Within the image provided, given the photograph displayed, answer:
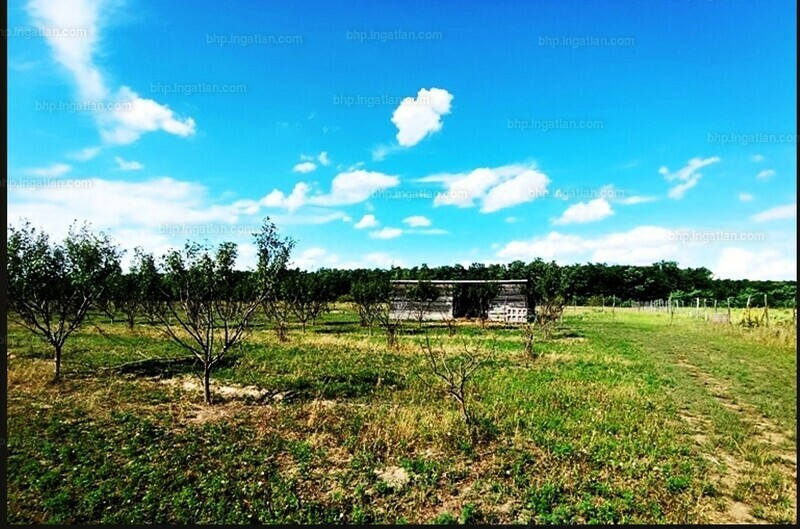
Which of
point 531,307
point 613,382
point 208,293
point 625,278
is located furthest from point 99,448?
point 625,278

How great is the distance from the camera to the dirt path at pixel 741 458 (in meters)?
6.38

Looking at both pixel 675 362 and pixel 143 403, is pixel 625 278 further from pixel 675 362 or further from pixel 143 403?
pixel 143 403

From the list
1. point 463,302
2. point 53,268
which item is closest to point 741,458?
point 53,268

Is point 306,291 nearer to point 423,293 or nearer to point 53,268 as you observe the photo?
point 423,293

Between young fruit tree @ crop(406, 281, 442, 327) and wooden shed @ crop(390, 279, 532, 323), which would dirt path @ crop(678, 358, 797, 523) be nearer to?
young fruit tree @ crop(406, 281, 442, 327)

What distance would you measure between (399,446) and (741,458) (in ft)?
20.5

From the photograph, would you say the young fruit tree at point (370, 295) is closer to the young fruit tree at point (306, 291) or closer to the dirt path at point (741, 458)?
the young fruit tree at point (306, 291)


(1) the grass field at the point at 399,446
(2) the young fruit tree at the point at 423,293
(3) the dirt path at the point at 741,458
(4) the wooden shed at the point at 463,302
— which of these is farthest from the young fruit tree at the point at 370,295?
(3) the dirt path at the point at 741,458

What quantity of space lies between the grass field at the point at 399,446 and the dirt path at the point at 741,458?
4cm

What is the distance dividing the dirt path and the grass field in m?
0.04

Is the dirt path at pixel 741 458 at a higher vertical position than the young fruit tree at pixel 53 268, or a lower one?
lower

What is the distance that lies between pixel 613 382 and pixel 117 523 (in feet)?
43.9

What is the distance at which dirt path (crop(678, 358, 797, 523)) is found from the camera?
20.9 feet

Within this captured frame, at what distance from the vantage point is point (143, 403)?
12.2 metres
